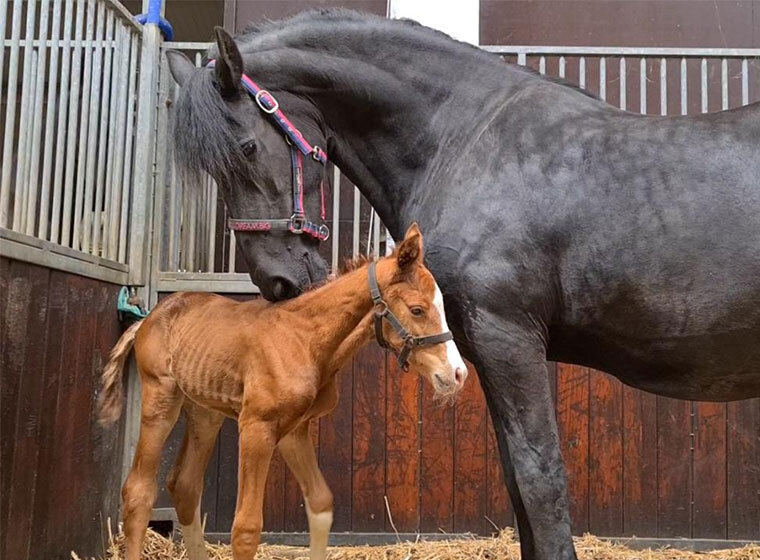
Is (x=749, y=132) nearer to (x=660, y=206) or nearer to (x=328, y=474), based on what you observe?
(x=660, y=206)

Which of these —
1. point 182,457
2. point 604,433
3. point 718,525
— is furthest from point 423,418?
point 718,525

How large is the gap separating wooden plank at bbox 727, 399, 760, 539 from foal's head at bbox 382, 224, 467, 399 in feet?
7.20

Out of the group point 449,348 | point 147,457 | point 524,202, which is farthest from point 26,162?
point 524,202

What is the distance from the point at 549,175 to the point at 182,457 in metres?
1.75

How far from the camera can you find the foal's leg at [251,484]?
7.05 ft

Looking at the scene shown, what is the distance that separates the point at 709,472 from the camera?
3543 millimetres

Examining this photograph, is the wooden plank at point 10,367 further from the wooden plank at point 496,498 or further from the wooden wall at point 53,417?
the wooden plank at point 496,498

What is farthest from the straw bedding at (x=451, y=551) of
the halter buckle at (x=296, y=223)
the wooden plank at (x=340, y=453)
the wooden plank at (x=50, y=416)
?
the halter buckle at (x=296, y=223)

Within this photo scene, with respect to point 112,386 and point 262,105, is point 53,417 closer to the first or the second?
point 112,386

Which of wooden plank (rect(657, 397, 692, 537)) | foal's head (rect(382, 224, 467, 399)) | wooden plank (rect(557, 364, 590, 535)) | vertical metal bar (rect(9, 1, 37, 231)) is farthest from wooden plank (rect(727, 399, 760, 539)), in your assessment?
vertical metal bar (rect(9, 1, 37, 231))

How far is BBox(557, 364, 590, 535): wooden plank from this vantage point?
357 centimetres

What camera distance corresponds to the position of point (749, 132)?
6.08 ft

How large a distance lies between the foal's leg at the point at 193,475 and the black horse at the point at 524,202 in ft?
2.63

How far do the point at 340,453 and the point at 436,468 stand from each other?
19.9 inches
